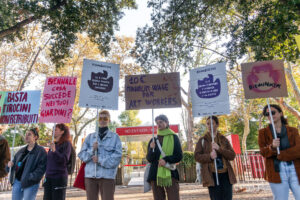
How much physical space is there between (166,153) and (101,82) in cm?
206

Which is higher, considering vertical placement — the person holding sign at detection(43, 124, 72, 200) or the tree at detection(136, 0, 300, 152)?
the tree at detection(136, 0, 300, 152)

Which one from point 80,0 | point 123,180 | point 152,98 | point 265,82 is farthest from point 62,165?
point 123,180

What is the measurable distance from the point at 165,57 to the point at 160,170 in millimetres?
5062

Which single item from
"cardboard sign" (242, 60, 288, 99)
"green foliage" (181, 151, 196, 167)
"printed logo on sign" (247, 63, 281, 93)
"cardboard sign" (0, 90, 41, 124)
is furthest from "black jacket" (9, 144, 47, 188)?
"green foliage" (181, 151, 196, 167)

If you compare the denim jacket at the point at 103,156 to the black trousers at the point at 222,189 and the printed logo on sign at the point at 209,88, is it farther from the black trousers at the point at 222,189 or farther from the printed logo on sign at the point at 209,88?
the printed logo on sign at the point at 209,88

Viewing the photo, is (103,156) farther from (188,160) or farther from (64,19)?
(188,160)

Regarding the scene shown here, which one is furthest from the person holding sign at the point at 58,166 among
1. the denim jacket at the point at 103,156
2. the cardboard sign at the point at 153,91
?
the cardboard sign at the point at 153,91

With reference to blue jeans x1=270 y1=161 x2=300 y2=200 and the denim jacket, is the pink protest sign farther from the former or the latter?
blue jeans x1=270 y1=161 x2=300 y2=200

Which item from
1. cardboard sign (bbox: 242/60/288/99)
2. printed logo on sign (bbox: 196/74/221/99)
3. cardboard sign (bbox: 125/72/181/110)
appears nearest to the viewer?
cardboard sign (bbox: 242/60/288/99)

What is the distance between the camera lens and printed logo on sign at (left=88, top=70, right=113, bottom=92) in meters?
4.79

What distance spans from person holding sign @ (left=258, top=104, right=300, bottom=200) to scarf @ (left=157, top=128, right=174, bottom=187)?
4.88ft

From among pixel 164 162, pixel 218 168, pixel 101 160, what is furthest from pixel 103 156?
pixel 218 168

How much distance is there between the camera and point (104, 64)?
5000 millimetres

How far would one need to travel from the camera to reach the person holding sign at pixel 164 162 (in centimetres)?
381
